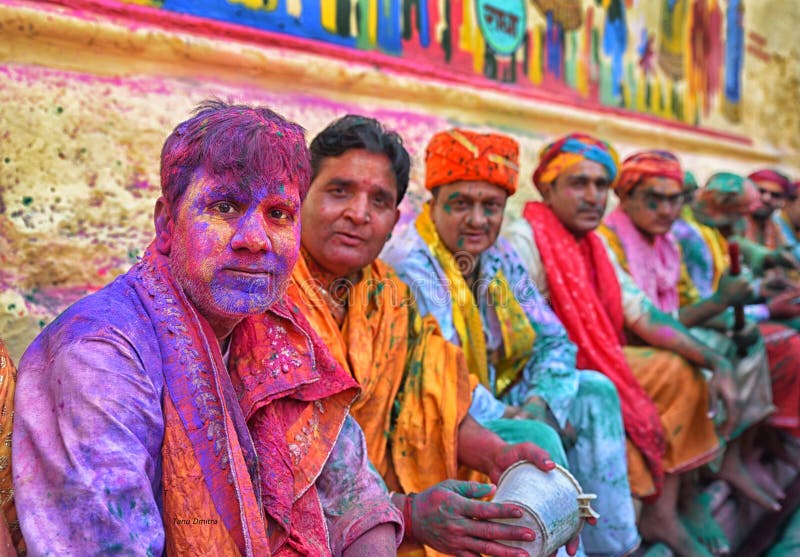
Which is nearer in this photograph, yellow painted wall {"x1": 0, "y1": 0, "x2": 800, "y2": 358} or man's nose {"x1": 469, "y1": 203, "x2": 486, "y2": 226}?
yellow painted wall {"x1": 0, "y1": 0, "x2": 800, "y2": 358}

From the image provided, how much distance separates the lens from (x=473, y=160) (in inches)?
133

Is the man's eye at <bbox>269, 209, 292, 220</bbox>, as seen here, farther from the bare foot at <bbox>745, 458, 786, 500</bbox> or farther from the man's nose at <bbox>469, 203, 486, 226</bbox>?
the bare foot at <bbox>745, 458, 786, 500</bbox>

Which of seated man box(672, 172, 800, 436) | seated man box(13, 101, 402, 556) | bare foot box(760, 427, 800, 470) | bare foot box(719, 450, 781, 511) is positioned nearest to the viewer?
seated man box(13, 101, 402, 556)

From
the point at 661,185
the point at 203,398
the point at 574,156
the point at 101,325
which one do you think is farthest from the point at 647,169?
the point at 101,325

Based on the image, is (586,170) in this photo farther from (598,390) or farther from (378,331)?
(378,331)

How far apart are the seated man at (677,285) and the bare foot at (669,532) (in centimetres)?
80

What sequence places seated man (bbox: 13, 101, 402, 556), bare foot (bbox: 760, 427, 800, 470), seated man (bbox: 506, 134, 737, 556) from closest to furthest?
seated man (bbox: 13, 101, 402, 556) → seated man (bbox: 506, 134, 737, 556) → bare foot (bbox: 760, 427, 800, 470)

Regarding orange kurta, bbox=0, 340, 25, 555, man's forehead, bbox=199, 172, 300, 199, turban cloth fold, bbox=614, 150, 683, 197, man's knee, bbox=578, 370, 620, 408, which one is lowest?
man's knee, bbox=578, 370, 620, 408

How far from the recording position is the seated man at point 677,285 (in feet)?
13.9

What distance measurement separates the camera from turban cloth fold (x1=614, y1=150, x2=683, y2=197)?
15.4 feet

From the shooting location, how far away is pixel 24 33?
323cm

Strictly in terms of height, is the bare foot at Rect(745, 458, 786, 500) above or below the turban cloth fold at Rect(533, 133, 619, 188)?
below

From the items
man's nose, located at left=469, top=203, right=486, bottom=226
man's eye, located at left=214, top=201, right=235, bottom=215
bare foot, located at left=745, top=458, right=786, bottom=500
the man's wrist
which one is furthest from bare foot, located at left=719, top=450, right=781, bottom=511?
man's eye, located at left=214, top=201, right=235, bottom=215

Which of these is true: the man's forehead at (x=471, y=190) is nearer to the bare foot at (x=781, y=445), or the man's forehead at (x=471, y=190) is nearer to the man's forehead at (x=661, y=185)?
the man's forehead at (x=661, y=185)
